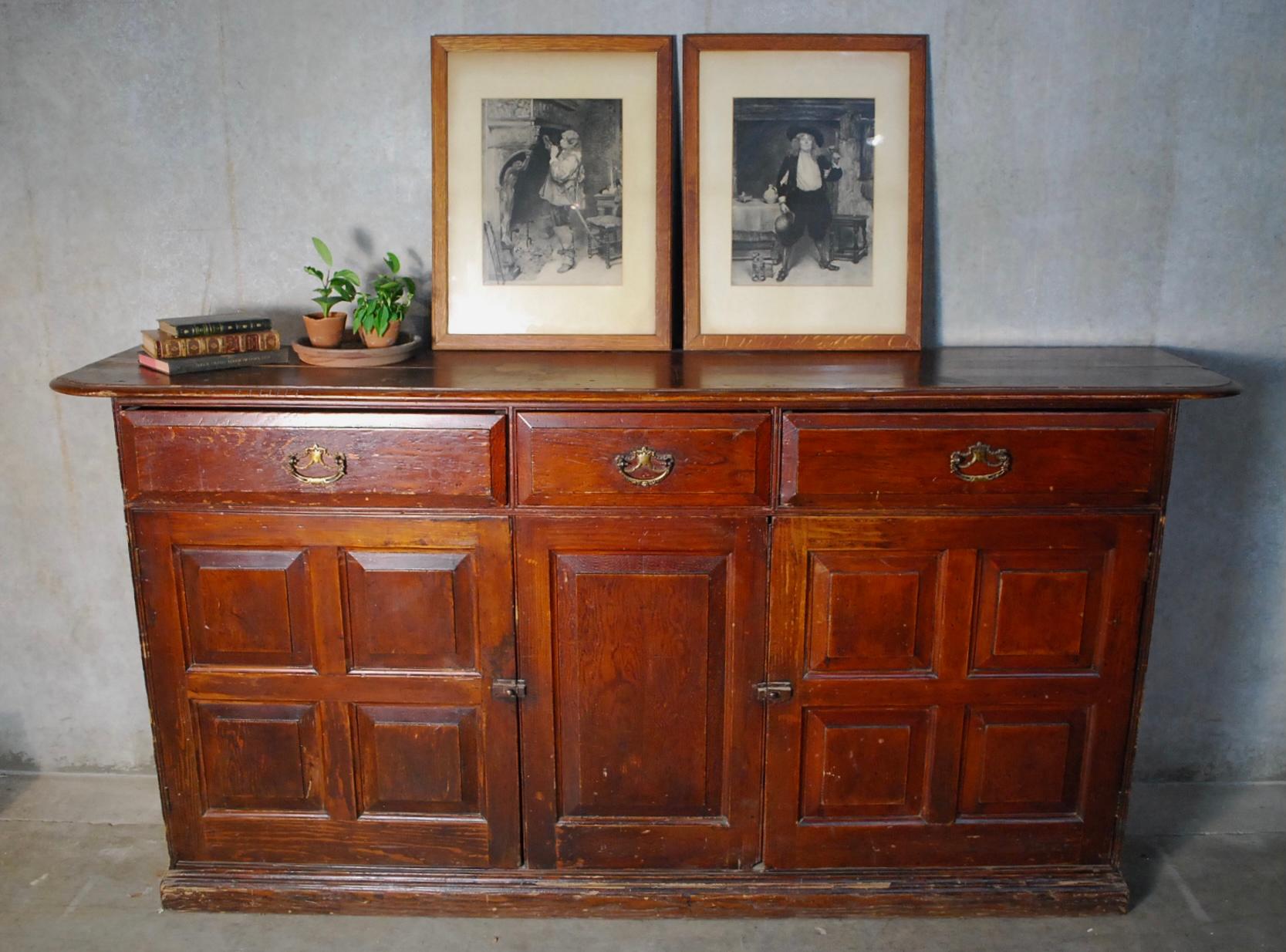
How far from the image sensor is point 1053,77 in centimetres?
239

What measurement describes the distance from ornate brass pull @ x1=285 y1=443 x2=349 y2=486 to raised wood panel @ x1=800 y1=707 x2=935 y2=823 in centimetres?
101

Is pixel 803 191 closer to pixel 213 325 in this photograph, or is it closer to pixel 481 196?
pixel 481 196

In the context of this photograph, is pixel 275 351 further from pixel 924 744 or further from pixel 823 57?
pixel 924 744

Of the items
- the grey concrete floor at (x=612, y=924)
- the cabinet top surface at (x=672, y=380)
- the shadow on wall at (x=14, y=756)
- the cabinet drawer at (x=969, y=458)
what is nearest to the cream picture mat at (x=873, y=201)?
the cabinet top surface at (x=672, y=380)

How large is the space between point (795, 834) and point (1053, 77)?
168 cm

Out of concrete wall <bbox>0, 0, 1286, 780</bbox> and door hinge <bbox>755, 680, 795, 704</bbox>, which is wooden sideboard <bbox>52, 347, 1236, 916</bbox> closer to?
door hinge <bbox>755, 680, 795, 704</bbox>

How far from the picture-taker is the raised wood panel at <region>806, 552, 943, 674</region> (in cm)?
213

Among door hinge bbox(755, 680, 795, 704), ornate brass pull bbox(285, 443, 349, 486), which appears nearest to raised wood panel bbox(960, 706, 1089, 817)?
door hinge bbox(755, 680, 795, 704)

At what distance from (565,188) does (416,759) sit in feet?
4.01

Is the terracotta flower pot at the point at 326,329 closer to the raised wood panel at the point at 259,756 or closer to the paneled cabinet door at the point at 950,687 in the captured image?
the raised wood panel at the point at 259,756

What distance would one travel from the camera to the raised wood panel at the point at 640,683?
2.13 meters

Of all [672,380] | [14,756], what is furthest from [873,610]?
[14,756]

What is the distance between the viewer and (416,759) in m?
2.24

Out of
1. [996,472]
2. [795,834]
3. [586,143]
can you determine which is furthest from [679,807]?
[586,143]
